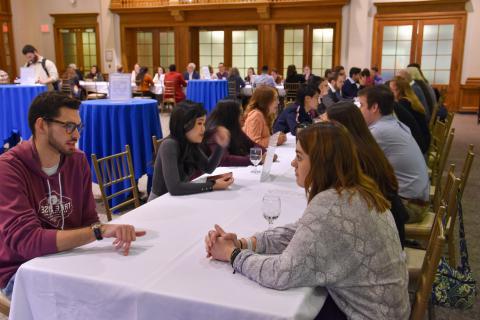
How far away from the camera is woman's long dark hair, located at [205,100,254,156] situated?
351cm

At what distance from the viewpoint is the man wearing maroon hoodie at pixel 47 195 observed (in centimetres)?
163

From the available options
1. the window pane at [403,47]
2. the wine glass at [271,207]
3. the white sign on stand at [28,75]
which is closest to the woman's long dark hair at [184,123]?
the wine glass at [271,207]

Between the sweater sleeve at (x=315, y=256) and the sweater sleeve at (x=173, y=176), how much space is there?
3.51 ft

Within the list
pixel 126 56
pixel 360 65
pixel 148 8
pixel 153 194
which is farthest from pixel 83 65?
pixel 153 194

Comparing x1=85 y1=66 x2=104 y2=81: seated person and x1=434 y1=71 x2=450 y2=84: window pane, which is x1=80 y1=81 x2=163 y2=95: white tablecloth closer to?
x1=85 y1=66 x2=104 y2=81: seated person

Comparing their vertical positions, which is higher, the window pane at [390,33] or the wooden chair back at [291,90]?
the window pane at [390,33]

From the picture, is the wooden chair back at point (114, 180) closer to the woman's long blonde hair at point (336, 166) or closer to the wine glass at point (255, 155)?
the wine glass at point (255, 155)

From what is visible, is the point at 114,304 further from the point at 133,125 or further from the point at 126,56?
the point at 126,56

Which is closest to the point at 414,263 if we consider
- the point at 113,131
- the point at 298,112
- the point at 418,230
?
the point at 418,230

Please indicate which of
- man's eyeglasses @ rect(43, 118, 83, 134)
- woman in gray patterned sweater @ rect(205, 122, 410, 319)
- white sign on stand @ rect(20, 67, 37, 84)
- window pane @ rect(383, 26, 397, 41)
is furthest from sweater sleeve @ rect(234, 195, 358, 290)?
window pane @ rect(383, 26, 397, 41)

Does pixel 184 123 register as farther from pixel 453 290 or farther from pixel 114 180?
pixel 453 290

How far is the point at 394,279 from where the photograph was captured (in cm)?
144

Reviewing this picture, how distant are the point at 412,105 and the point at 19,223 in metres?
4.18

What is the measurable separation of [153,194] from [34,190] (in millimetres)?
982
